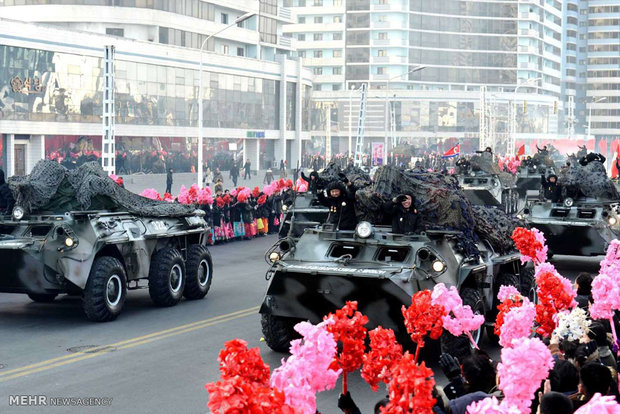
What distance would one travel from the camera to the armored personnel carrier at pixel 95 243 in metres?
15.0

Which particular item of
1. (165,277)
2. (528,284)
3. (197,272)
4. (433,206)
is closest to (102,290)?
(165,277)

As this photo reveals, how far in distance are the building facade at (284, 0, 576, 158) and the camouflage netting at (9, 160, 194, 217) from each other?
94078mm

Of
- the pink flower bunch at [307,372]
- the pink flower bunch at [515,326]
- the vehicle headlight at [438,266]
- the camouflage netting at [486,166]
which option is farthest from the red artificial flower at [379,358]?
the camouflage netting at [486,166]

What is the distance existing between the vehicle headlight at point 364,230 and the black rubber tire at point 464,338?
145 cm

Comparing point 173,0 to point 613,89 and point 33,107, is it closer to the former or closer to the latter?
point 33,107

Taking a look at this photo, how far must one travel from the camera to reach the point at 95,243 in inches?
602

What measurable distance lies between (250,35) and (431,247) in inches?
2489

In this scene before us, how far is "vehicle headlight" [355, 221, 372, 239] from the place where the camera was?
13141mm

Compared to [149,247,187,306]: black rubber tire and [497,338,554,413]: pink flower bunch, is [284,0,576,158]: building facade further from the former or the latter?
[497,338,554,413]: pink flower bunch

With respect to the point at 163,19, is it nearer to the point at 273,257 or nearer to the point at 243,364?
the point at 273,257

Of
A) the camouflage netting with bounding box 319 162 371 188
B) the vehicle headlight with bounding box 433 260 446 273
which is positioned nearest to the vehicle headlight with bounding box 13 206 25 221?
the camouflage netting with bounding box 319 162 371 188

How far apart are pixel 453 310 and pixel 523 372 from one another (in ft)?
8.64

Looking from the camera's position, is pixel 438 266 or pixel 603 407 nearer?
pixel 603 407

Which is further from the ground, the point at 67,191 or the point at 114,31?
the point at 114,31
